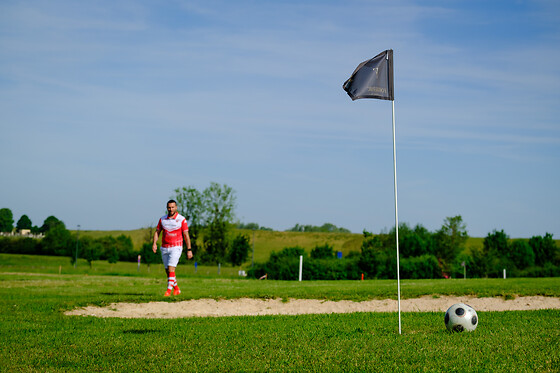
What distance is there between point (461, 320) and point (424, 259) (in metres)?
35.9

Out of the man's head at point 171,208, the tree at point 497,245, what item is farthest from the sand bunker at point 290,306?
the tree at point 497,245

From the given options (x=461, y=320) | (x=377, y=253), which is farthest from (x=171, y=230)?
(x=377, y=253)

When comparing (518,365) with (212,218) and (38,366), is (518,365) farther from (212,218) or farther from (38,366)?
(212,218)

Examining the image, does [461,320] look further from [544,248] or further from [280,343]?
[544,248]

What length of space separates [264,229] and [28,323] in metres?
158

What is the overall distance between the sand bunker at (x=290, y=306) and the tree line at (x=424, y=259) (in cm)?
2459

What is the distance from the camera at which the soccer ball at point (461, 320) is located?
8.72 meters

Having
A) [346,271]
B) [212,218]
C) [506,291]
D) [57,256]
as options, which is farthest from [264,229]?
[506,291]

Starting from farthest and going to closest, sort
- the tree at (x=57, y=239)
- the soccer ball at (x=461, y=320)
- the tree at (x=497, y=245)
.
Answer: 1. the tree at (x=57, y=239)
2. the tree at (x=497, y=245)
3. the soccer ball at (x=461, y=320)

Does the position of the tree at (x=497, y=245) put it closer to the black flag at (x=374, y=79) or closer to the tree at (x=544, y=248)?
the tree at (x=544, y=248)

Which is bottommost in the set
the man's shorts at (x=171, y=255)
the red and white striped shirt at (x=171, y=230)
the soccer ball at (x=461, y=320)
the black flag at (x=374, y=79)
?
the soccer ball at (x=461, y=320)

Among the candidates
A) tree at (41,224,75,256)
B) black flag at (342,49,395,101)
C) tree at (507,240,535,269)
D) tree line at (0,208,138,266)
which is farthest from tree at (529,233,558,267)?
tree at (41,224,75,256)

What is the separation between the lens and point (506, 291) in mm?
16938

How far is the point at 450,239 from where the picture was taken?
73.8 m
